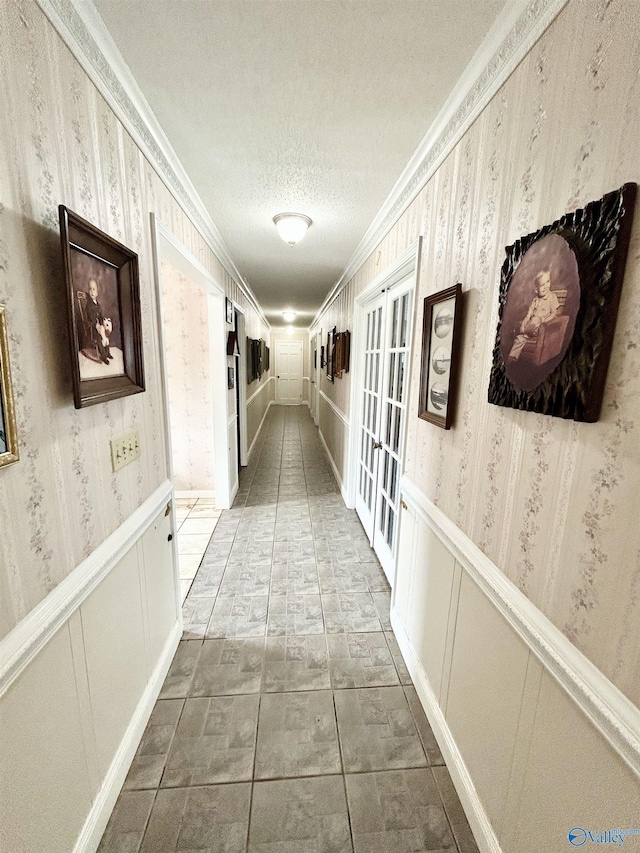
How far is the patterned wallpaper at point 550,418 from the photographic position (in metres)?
0.62

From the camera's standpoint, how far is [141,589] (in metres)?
1.35

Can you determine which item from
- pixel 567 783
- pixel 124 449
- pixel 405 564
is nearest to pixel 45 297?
pixel 124 449

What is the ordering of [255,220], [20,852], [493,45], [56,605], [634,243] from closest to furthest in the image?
[634,243], [20,852], [56,605], [493,45], [255,220]

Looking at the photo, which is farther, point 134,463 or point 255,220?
point 255,220

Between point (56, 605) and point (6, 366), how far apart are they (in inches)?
23.3

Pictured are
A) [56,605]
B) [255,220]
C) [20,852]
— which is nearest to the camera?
[20,852]

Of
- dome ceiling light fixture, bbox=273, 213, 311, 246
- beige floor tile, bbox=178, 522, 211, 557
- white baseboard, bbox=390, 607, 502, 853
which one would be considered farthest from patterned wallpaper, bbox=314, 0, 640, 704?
beige floor tile, bbox=178, 522, 211, 557

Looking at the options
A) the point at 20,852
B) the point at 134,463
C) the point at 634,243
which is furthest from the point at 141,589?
the point at 634,243

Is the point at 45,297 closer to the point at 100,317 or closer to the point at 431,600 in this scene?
the point at 100,317

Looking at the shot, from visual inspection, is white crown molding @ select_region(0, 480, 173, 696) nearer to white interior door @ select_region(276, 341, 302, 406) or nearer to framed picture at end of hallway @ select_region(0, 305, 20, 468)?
framed picture at end of hallway @ select_region(0, 305, 20, 468)

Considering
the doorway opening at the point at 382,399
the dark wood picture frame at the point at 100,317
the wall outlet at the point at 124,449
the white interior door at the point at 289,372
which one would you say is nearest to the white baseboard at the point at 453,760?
the doorway opening at the point at 382,399

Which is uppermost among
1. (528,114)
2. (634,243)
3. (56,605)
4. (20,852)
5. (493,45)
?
(493,45)

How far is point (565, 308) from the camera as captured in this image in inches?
28.3

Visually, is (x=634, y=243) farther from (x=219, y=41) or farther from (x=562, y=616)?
(x=219, y=41)
